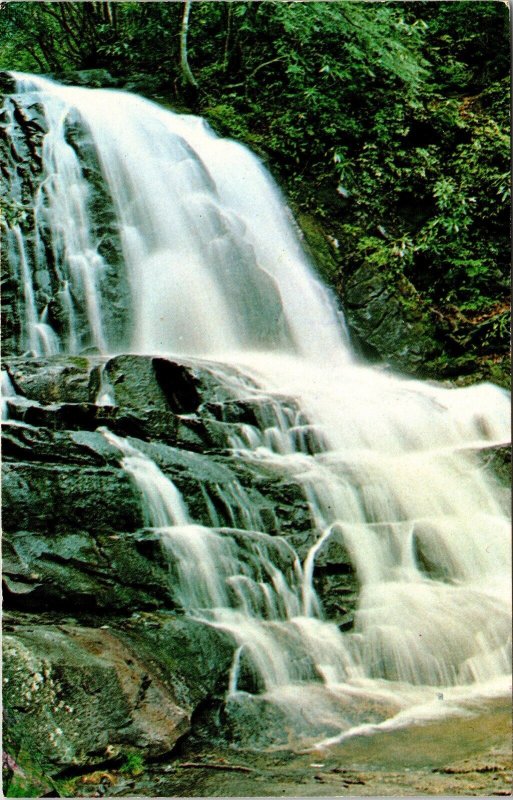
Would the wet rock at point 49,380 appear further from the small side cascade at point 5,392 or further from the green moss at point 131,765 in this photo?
the green moss at point 131,765

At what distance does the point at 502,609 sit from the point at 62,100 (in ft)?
14.3

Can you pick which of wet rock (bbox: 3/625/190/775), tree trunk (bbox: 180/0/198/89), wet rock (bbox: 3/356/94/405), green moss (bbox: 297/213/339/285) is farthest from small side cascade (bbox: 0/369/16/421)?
green moss (bbox: 297/213/339/285)

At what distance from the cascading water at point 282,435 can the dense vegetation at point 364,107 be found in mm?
262

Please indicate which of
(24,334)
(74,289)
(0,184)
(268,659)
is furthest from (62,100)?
(268,659)

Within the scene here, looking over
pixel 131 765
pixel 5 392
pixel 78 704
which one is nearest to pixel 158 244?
pixel 5 392

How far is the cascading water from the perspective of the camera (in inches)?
143

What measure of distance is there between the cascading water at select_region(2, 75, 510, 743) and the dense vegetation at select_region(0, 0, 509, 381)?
26 centimetres

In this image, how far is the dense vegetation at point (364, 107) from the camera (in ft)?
14.3

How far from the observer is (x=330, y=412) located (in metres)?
4.57

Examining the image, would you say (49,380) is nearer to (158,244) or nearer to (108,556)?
(108,556)

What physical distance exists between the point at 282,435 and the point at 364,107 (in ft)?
7.92

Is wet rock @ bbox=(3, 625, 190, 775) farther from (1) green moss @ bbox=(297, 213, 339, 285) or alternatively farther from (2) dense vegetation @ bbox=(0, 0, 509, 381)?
(1) green moss @ bbox=(297, 213, 339, 285)

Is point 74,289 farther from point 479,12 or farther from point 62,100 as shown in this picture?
point 479,12

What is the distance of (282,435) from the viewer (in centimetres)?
441
